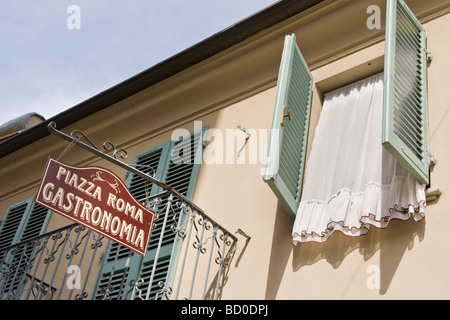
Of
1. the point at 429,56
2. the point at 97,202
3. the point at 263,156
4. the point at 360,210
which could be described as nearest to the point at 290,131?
the point at 263,156

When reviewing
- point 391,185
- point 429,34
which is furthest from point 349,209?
point 429,34

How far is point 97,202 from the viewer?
588 centimetres

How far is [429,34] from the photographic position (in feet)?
22.6

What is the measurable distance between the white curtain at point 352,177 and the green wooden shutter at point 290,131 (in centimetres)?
11

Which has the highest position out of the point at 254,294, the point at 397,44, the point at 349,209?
the point at 397,44

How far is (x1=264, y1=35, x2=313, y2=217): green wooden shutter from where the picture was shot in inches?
244

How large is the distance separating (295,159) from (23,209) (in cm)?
473

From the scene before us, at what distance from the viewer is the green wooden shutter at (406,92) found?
553 centimetres

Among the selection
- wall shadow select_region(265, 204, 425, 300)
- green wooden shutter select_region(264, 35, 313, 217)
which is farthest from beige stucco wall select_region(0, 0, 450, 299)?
green wooden shutter select_region(264, 35, 313, 217)

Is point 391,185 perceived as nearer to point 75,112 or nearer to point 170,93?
point 170,93

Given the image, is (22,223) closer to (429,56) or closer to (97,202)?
(97,202)

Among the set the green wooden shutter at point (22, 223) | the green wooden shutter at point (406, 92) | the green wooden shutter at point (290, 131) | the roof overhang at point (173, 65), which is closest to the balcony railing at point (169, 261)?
the green wooden shutter at point (290, 131)

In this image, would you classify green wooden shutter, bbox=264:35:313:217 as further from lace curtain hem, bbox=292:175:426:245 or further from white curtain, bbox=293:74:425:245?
lace curtain hem, bbox=292:175:426:245

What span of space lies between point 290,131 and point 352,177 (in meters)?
0.71
